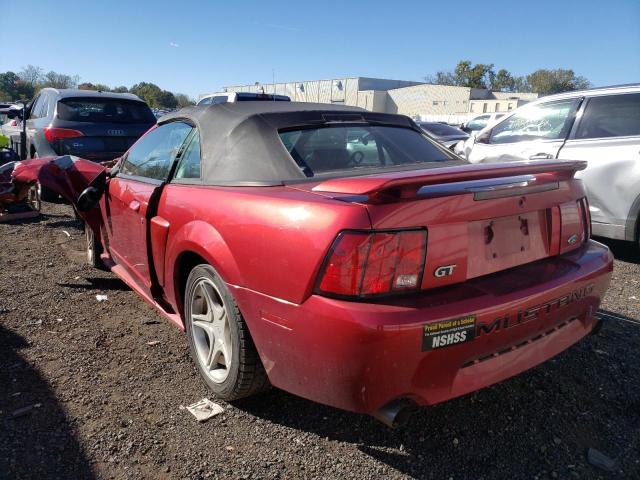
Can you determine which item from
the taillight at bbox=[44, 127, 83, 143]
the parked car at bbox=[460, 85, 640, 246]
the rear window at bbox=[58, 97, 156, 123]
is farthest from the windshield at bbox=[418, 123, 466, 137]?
the taillight at bbox=[44, 127, 83, 143]

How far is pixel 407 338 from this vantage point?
1.75 metres

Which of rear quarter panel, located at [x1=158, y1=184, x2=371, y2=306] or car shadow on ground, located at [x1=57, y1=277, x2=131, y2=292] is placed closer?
rear quarter panel, located at [x1=158, y1=184, x2=371, y2=306]

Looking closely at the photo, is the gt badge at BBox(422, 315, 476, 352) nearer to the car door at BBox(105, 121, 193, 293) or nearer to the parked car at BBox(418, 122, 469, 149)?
the car door at BBox(105, 121, 193, 293)

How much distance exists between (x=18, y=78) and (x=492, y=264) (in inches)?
3648

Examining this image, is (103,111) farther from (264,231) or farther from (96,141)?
(264,231)

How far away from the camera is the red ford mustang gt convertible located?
1.80 metres

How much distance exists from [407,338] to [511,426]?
1.06 m

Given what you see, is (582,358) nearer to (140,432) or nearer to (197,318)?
(197,318)

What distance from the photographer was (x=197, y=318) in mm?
2697

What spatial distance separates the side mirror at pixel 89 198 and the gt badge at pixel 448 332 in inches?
123

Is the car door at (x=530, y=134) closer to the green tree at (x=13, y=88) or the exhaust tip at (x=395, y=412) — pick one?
the exhaust tip at (x=395, y=412)

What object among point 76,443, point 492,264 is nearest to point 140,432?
point 76,443

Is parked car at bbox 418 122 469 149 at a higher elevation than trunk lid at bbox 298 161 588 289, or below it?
higher

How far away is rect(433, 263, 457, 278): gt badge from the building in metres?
63.2
